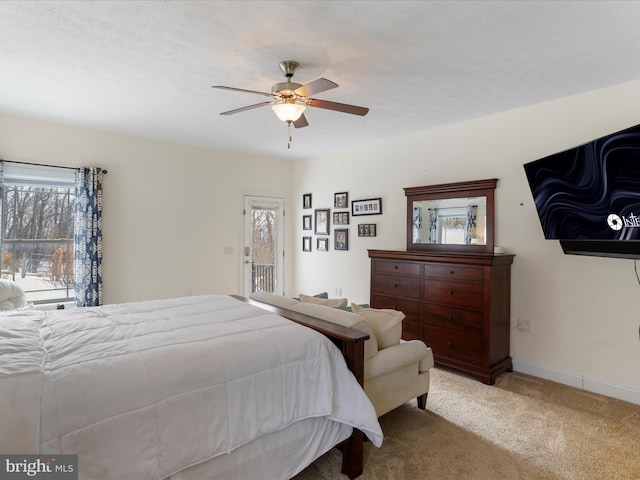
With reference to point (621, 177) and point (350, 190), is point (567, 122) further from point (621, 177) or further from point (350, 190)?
point (350, 190)

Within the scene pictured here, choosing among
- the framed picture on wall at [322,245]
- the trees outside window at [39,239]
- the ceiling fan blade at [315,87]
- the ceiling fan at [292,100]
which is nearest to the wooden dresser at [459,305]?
the framed picture on wall at [322,245]

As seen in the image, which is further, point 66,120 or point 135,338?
point 66,120

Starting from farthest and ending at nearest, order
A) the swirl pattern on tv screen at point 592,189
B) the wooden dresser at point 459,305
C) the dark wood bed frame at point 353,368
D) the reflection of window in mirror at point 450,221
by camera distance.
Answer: the reflection of window in mirror at point 450,221, the wooden dresser at point 459,305, the swirl pattern on tv screen at point 592,189, the dark wood bed frame at point 353,368

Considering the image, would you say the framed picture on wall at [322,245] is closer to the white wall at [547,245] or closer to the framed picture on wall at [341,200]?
the framed picture on wall at [341,200]

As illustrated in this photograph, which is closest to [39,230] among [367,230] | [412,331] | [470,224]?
[367,230]

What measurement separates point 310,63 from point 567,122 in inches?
96.9

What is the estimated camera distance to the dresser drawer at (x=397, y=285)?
387 cm

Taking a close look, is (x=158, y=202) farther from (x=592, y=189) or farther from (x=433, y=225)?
(x=592, y=189)

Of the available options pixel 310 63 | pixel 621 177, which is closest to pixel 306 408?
pixel 310 63

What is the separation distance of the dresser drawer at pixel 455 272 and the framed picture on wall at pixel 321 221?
2216 millimetres

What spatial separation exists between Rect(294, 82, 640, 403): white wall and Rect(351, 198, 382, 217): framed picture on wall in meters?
0.23

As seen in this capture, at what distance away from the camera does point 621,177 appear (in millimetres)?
2369

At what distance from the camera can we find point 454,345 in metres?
3.53

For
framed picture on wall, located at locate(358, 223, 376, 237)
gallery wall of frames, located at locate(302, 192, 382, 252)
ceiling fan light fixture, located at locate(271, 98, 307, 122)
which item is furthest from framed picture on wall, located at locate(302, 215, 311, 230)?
ceiling fan light fixture, located at locate(271, 98, 307, 122)
